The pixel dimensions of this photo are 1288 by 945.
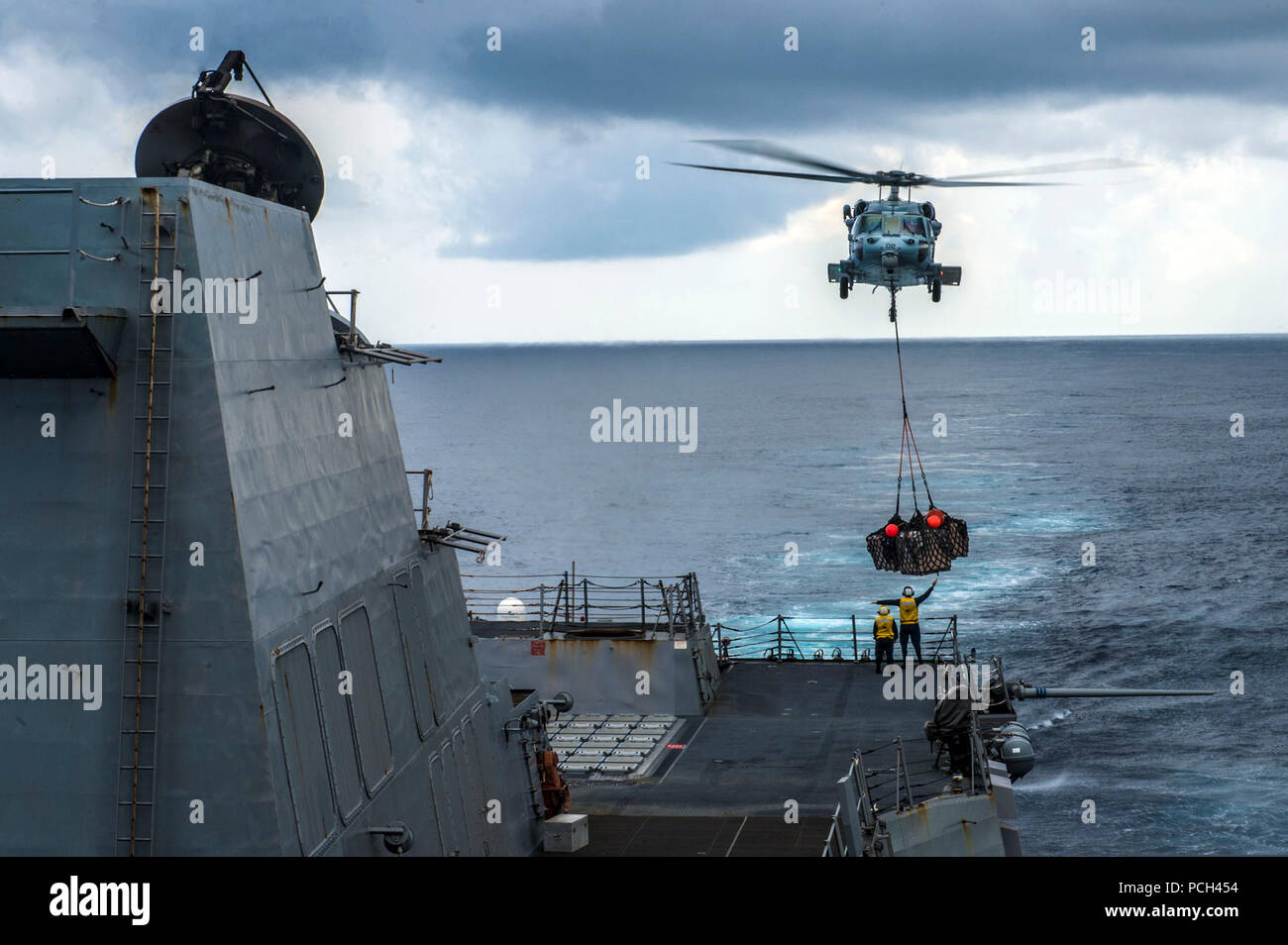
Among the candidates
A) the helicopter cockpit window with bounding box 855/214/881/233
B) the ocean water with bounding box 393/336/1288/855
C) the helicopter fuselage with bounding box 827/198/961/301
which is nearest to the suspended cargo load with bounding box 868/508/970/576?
the helicopter fuselage with bounding box 827/198/961/301

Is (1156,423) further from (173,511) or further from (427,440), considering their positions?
(173,511)

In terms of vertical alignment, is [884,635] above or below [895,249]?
below

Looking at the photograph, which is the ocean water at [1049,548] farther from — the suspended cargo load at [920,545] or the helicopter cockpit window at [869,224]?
the helicopter cockpit window at [869,224]

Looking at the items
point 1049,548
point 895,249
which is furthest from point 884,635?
point 1049,548

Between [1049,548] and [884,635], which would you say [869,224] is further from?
[1049,548]

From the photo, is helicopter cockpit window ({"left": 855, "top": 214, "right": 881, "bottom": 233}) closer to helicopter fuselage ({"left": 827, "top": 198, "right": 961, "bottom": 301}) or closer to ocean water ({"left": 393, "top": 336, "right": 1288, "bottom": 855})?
helicopter fuselage ({"left": 827, "top": 198, "right": 961, "bottom": 301})

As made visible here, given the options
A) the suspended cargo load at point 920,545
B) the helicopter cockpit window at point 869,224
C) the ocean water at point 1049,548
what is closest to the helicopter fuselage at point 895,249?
the helicopter cockpit window at point 869,224
